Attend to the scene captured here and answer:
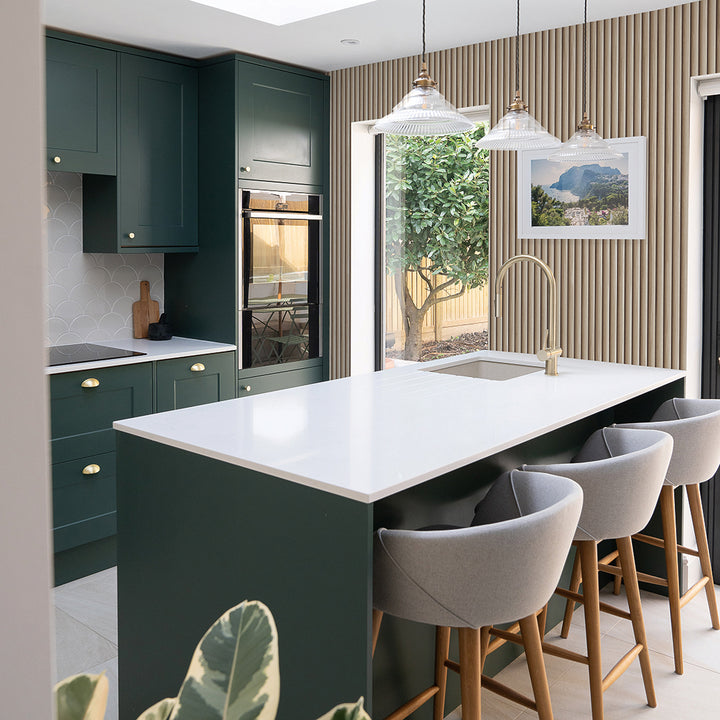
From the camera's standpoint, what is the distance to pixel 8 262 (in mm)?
347

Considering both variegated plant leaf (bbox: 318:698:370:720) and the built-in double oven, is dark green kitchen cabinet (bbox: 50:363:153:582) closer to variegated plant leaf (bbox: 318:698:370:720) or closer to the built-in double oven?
the built-in double oven

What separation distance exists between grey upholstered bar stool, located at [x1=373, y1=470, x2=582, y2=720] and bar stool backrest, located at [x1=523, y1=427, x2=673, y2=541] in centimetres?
31

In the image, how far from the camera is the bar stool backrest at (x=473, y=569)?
167 centimetres

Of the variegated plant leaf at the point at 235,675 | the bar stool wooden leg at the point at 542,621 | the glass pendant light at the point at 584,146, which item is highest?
the glass pendant light at the point at 584,146

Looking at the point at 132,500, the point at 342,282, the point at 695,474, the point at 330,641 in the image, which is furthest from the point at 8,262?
the point at 342,282

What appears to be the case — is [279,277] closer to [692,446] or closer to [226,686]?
[692,446]

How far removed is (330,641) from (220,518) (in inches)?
16.8

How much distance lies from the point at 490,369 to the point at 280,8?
192cm

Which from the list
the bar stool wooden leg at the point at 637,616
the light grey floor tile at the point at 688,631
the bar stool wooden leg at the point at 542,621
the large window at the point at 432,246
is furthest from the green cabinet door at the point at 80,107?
the light grey floor tile at the point at 688,631

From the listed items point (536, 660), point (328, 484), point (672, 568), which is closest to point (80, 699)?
point (328, 484)

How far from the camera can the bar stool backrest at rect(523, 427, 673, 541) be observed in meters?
2.14

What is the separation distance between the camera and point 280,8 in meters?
3.60

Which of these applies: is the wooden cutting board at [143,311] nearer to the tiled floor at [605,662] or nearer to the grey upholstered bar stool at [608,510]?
the tiled floor at [605,662]

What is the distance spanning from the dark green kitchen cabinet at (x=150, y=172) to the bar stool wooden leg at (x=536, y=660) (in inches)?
113
